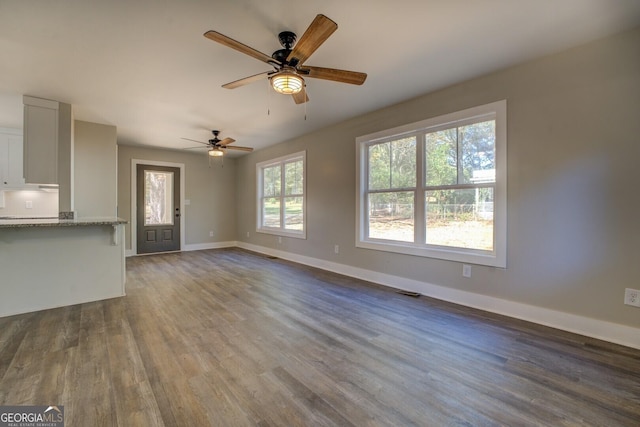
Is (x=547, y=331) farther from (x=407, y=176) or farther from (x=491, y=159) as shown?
(x=407, y=176)

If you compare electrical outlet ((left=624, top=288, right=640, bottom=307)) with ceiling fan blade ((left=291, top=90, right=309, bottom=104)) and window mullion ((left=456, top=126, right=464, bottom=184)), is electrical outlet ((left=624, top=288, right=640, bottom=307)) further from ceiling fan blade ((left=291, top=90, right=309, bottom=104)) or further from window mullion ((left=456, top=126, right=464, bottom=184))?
ceiling fan blade ((left=291, top=90, right=309, bottom=104))

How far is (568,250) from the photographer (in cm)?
252

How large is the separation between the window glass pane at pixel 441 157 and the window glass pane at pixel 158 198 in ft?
19.6

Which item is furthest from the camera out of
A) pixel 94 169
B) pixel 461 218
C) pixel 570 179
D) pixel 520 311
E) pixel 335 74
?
pixel 94 169

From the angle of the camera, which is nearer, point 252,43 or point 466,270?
point 252,43

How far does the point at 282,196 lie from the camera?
20.4 feet

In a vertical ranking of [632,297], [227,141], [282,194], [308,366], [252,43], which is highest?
[252,43]

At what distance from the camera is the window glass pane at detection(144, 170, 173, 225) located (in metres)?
6.53

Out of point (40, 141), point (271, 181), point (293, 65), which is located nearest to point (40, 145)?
point (40, 141)

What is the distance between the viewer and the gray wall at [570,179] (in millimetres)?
2270

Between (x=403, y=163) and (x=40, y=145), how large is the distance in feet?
15.9

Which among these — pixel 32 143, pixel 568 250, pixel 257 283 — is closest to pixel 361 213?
pixel 257 283

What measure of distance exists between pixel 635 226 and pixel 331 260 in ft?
11.8

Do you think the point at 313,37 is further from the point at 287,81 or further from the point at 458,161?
the point at 458,161
